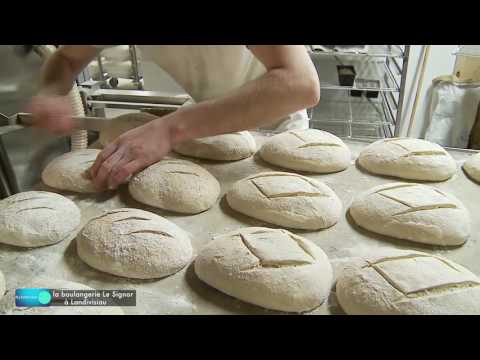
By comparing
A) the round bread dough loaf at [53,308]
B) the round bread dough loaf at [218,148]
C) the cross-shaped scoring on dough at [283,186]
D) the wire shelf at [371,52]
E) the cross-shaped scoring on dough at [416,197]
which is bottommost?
the round bread dough loaf at [53,308]

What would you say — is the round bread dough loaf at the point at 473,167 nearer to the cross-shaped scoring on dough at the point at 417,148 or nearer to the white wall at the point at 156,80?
the cross-shaped scoring on dough at the point at 417,148

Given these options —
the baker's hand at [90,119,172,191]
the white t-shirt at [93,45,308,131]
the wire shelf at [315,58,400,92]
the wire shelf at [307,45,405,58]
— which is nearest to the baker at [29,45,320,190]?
the baker's hand at [90,119,172,191]

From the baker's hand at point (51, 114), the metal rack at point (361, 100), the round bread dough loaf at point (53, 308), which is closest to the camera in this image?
the round bread dough loaf at point (53, 308)

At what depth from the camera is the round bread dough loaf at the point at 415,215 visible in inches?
42.1

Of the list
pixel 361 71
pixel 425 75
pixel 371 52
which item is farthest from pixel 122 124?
pixel 425 75

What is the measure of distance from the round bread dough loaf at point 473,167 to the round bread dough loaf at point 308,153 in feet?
1.43

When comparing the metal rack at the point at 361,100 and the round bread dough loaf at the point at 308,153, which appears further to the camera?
the metal rack at the point at 361,100

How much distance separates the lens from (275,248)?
96cm

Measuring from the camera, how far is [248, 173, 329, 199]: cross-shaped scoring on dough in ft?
3.89

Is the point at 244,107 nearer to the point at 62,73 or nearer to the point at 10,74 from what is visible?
the point at 62,73

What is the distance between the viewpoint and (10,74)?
1438mm

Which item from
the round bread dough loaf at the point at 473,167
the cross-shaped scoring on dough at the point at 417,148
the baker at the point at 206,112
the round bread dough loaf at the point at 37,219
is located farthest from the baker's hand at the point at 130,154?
the round bread dough loaf at the point at 473,167

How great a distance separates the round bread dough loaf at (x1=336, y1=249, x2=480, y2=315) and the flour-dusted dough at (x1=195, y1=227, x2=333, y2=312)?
0.07 metres
